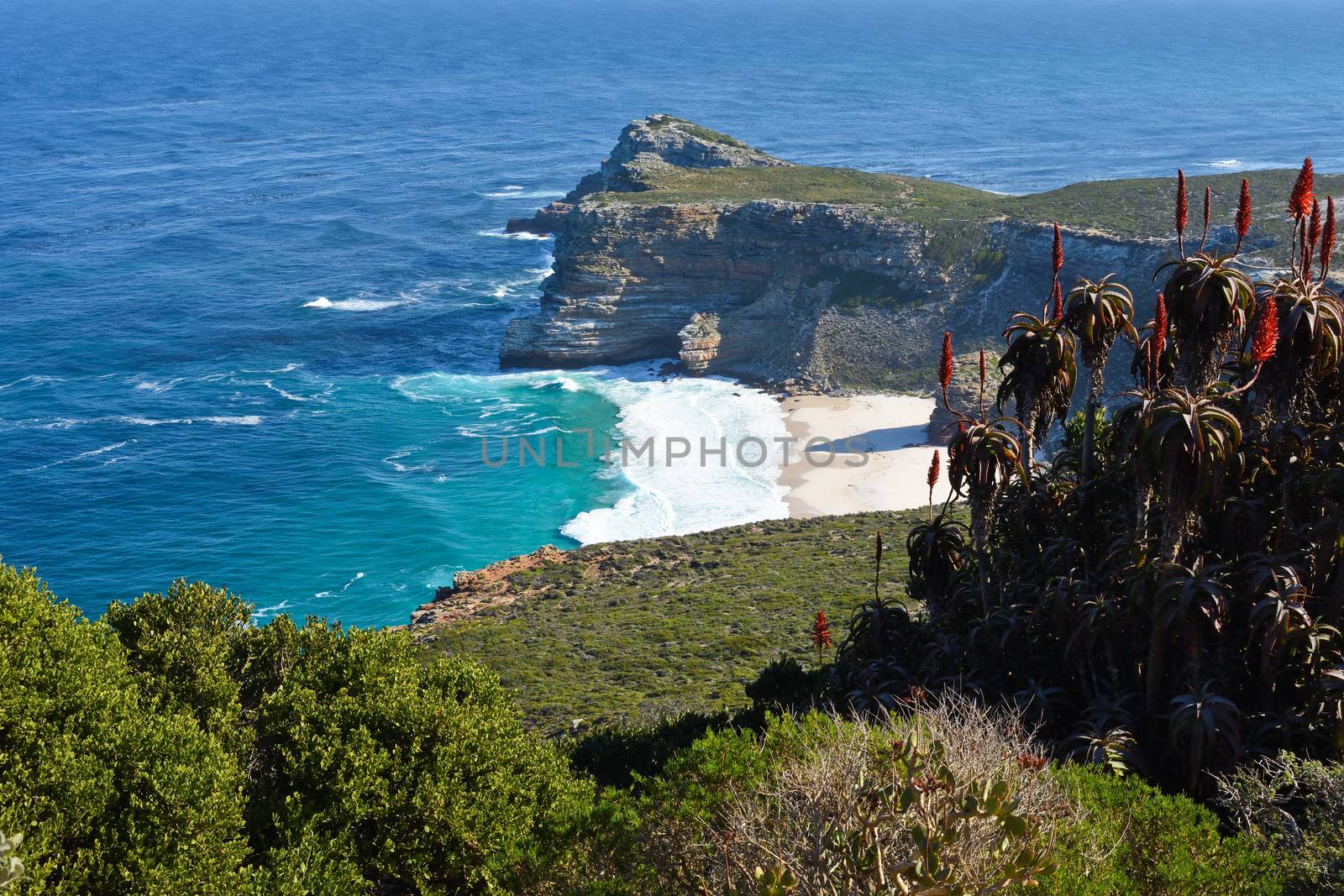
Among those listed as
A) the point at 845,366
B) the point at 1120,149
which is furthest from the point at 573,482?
the point at 1120,149

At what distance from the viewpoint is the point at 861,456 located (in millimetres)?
68688

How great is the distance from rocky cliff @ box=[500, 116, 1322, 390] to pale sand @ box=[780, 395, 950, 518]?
3.80 m

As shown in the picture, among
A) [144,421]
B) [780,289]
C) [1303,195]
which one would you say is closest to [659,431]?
[780,289]

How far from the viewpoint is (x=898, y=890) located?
1216 centimetres

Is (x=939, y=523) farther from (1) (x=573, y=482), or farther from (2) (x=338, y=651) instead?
(1) (x=573, y=482)

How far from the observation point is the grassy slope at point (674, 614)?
125ft

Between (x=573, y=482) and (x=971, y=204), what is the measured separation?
4502 cm

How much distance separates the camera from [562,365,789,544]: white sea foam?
6153 centimetres

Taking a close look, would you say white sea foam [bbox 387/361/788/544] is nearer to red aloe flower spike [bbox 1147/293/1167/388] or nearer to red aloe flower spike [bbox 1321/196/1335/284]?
red aloe flower spike [bbox 1147/293/1167/388]

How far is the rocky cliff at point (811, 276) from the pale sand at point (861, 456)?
12.5 ft

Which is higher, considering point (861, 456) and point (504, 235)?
point (504, 235)

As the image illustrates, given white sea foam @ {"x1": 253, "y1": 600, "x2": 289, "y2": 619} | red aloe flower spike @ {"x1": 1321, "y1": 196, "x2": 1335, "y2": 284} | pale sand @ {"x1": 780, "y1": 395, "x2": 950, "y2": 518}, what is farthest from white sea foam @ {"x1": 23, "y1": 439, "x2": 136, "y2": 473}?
red aloe flower spike @ {"x1": 1321, "y1": 196, "x2": 1335, "y2": 284}

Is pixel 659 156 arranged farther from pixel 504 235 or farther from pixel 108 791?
pixel 108 791

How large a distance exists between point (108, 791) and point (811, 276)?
73.7 m
